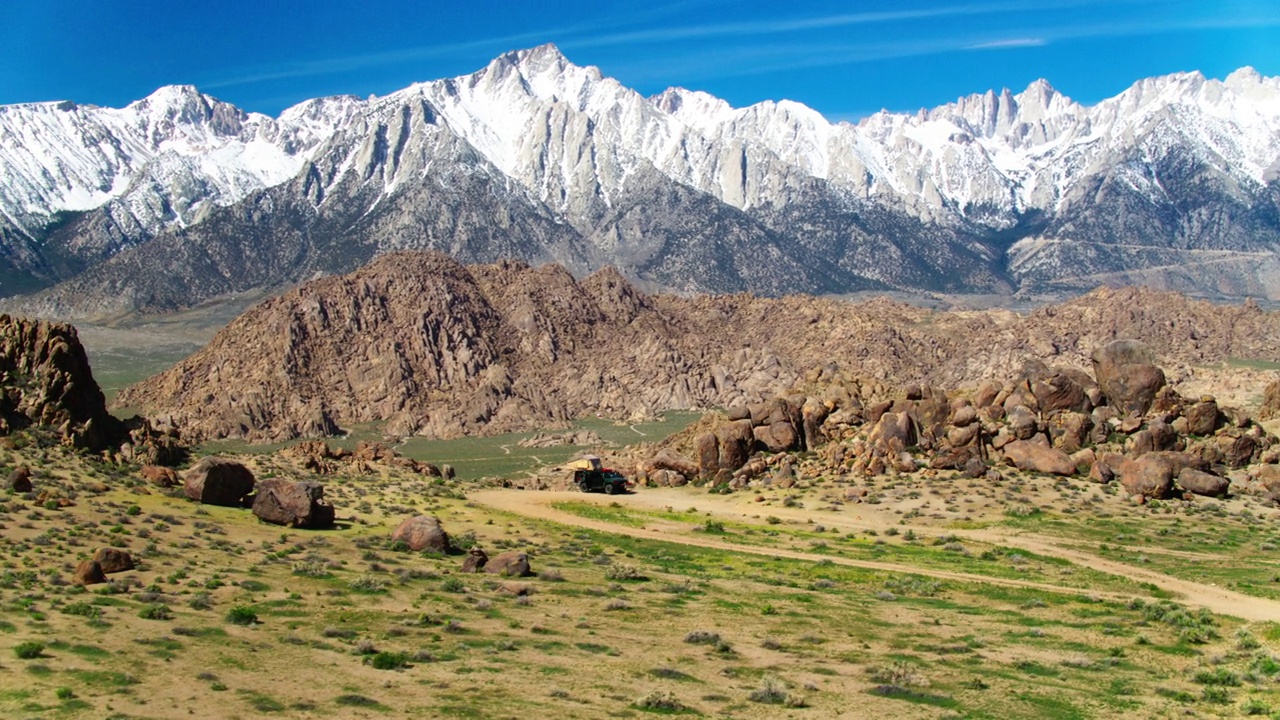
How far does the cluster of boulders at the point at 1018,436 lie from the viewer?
2643 inches

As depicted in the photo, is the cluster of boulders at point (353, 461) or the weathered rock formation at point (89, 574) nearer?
the weathered rock formation at point (89, 574)

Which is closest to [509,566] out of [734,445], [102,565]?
[102,565]

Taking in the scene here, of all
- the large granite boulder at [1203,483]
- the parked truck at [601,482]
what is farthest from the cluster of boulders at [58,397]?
the large granite boulder at [1203,483]

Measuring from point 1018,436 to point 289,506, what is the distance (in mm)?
43355

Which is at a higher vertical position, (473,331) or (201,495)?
(473,331)

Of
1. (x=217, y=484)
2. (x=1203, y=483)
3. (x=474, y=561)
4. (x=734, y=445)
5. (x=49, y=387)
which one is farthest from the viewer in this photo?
(x=734, y=445)

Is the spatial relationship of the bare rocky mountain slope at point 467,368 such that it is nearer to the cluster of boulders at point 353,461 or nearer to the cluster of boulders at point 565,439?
the cluster of boulders at point 565,439

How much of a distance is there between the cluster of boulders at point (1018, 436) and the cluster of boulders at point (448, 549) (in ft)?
93.7

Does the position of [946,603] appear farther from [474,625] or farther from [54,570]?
[54,570]

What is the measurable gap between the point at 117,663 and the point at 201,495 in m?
24.9

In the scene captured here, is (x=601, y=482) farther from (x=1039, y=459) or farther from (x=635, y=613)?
(x=635, y=613)

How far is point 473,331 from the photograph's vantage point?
19488 cm

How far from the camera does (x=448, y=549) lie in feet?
152

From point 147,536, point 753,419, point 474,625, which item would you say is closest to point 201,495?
point 147,536
